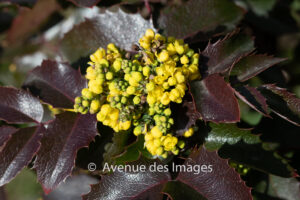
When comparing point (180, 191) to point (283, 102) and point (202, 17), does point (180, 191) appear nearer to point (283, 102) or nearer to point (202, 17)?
point (283, 102)

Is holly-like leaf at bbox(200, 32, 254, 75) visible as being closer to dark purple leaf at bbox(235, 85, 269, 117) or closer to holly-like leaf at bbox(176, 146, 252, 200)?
dark purple leaf at bbox(235, 85, 269, 117)

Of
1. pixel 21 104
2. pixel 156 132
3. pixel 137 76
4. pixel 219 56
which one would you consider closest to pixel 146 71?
pixel 137 76

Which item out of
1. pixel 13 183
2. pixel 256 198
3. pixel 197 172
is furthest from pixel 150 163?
pixel 13 183

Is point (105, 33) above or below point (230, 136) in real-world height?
above

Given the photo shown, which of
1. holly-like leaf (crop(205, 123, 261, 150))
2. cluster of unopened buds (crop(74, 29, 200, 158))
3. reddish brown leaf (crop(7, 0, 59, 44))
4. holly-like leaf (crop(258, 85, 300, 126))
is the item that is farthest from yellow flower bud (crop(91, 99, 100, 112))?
reddish brown leaf (crop(7, 0, 59, 44))

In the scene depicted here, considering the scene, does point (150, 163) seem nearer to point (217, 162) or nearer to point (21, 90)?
point (217, 162)

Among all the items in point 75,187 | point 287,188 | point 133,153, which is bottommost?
point 75,187

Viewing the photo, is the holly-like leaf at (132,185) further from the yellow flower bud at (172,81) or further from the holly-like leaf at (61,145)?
the yellow flower bud at (172,81)
